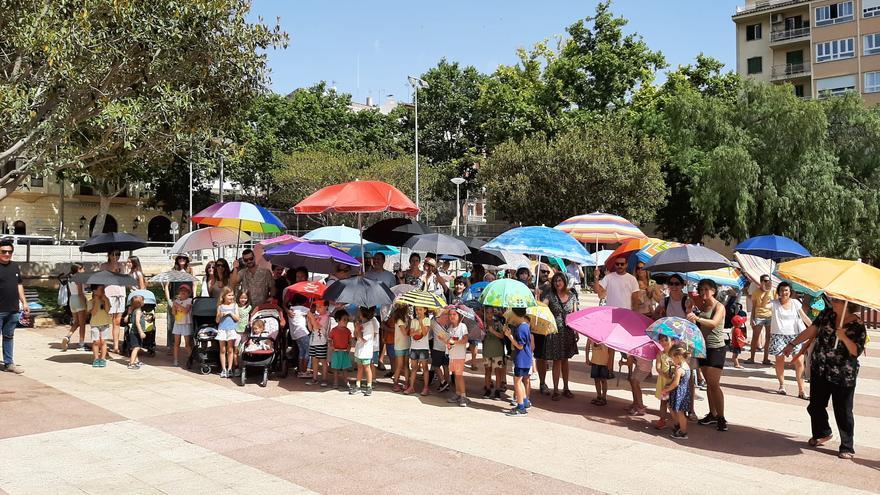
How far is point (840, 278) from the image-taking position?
6.27 metres

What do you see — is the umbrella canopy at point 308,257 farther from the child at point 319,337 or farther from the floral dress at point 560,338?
the floral dress at point 560,338

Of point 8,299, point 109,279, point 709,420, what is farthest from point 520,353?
point 8,299

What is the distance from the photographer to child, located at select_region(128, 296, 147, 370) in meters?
10.4

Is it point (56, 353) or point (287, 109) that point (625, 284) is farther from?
point (287, 109)

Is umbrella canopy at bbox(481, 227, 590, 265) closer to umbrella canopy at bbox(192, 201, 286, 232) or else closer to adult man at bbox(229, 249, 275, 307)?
adult man at bbox(229, 249, 275, 307)

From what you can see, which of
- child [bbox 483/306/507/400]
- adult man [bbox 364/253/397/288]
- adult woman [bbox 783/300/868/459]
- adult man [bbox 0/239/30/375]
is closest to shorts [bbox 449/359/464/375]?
child [bbox 483/306/507/400]

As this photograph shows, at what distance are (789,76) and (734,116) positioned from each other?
58.9 feet

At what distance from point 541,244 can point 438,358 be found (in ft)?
7.86

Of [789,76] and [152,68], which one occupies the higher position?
[789,76]

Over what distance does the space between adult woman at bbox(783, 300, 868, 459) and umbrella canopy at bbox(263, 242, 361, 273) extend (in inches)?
255

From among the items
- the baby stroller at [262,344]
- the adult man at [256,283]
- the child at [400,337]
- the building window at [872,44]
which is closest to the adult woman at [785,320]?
the child at [400,337]

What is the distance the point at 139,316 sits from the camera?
10641mm

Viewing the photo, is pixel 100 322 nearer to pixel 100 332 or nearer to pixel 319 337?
pixel 100 332

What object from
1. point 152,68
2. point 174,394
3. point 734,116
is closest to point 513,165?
point 734,116
